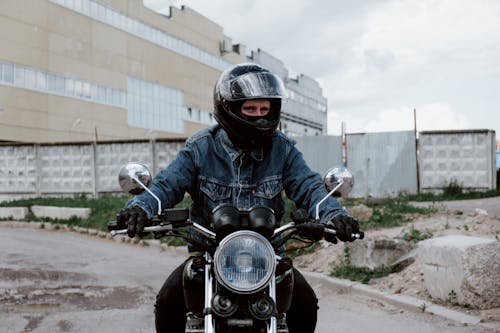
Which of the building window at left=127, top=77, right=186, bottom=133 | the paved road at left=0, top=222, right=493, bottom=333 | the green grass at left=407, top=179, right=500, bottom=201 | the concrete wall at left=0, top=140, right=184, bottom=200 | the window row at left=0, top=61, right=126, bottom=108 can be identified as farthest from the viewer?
the building window at left=127, top=77, right=186, bottom=133

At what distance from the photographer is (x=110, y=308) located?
252 inches

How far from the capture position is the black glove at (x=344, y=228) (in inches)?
101

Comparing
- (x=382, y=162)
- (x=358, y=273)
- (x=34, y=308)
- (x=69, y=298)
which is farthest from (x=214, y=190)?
(x=382, y=162)

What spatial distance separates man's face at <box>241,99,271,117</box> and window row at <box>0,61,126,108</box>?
32.9 m

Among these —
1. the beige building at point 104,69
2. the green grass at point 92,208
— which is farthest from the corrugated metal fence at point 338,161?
the beige building at point 104,69

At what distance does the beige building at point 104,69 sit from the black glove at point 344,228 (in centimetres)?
Answer: 2338

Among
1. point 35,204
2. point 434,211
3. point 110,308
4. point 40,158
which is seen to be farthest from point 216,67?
point 110,308

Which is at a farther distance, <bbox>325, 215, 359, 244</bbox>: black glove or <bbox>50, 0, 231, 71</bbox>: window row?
<bbox>50, 0, 231, 71</bbox>: window row

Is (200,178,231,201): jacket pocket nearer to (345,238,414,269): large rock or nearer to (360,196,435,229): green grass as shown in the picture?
(345,238,414,269): large rock

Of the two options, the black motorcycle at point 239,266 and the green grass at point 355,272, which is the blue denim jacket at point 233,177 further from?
the green grass at point 355,272

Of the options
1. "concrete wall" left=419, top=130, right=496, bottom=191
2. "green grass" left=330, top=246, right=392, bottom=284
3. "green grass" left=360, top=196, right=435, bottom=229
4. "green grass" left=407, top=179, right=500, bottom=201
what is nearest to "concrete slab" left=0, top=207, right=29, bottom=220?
"green grass" left=360, top=196, right=435, bottom=229

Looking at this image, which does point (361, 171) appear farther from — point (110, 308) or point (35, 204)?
point (110, 308)

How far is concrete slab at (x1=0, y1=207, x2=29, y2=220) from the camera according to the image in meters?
16.1

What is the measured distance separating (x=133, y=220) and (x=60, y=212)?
13.8 meters
